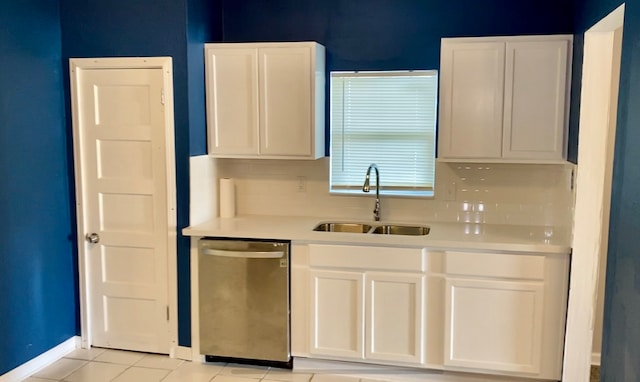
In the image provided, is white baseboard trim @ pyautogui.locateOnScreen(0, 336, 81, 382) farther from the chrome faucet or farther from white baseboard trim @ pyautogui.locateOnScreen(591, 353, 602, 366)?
white baseboard trim @ pyautogui.locateOnScreen(591, 353, 602, 366)

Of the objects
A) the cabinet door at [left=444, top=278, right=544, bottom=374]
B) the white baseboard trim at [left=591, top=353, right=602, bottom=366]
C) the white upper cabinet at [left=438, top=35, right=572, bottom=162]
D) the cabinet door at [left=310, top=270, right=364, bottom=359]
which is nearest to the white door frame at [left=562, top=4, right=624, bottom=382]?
the cabinet door at [left=444, top=278, right=544, bottom=374]

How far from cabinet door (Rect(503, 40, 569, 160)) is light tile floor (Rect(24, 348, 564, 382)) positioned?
1375mm

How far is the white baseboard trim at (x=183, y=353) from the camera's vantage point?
372 cm

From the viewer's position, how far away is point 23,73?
133 inches

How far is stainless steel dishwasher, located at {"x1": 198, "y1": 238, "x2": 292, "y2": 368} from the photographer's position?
11.4 ft

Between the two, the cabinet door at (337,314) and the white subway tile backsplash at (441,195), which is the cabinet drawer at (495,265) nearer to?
the white subway tile backsplash at (441,195)

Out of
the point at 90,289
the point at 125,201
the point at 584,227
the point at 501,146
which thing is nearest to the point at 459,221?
the point at 501,146

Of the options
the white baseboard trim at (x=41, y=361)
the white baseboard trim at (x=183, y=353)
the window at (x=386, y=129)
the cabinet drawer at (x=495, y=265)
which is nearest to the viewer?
the cabinet drawer at (x=495, y=265)

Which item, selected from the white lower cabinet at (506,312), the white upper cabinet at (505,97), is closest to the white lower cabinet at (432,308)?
the white lower cabinet at (506,312)

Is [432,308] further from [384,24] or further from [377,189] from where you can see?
[384,24]

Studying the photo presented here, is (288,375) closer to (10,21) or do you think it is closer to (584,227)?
(584,227)

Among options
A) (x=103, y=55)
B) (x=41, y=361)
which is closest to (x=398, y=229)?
(x=103, y=55)

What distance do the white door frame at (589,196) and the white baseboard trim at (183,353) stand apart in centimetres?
227

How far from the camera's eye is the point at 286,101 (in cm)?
365
